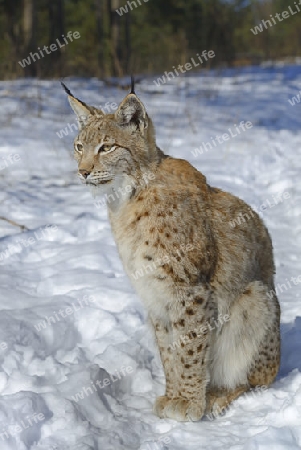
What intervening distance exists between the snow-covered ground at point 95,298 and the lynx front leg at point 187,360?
0.09m

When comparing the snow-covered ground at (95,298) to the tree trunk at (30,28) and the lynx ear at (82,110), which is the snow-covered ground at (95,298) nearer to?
the lynx ear at (82,110)

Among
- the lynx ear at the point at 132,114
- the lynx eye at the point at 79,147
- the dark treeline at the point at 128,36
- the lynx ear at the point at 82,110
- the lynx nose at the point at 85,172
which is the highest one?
the dark treeline at the point at 128,36

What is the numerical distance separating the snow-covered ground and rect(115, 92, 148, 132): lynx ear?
4.25 feet

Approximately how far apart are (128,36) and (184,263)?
51.3ft

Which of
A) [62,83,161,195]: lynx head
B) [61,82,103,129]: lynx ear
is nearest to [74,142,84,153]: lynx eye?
[62,83,161,195]: lynx head

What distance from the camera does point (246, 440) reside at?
112 inches

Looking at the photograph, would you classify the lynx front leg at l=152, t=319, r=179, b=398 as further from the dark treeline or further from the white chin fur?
the dark treeline

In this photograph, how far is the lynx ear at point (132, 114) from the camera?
124 inches

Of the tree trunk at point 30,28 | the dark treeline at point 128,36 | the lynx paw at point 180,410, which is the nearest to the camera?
the lynx paw at point 180,410

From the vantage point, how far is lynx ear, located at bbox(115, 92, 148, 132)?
3.16 metres

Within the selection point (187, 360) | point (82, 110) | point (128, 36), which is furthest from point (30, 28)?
point (187, 360)

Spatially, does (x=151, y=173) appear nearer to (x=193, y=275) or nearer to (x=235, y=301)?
(x=193, y=275)

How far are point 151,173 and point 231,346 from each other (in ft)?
3.30

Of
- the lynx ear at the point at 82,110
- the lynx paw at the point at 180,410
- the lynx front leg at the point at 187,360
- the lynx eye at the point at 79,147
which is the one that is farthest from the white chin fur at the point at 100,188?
the lynx paw at the point at 180,410
